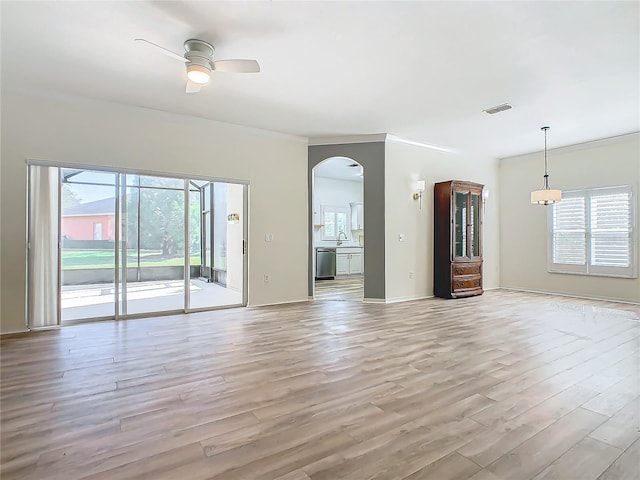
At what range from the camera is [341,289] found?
7695mm

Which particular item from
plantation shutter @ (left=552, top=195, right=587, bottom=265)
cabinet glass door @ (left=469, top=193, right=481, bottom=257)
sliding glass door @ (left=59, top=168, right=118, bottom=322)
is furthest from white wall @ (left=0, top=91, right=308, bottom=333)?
plantation shutter @ (left=552, top=195, right=587, bottom=265)

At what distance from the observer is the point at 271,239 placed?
599 cm

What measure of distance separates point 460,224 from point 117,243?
19.5ft

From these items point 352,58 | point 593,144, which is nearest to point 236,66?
point 352,58

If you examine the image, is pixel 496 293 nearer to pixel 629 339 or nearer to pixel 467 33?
pixel 629 339

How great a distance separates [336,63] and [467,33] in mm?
1258

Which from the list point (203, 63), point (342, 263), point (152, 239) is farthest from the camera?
point (342, 263)

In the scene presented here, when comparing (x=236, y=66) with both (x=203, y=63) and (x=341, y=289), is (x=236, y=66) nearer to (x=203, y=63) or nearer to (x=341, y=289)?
(x=203, y=63)

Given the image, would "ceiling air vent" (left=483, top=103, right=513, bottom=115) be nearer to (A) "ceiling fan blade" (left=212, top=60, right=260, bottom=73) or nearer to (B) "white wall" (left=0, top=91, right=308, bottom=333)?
(B) "white wall" (left=0, top=91, right=308, bottom=333)

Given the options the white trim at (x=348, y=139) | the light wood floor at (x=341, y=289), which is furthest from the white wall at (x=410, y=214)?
the light wood floor at (x=341, y=289)

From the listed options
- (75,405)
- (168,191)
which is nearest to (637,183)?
(168,191)

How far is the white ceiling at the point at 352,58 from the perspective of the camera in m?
2.79

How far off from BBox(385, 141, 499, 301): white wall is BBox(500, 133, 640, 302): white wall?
1419 millimetres

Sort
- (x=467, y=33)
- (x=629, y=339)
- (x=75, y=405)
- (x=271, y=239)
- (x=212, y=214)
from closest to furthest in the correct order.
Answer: (x=75, y=405) < (x=467, y=33) < (x=629, y=339) < (x=271, y=239) < (x=212, y=214)
